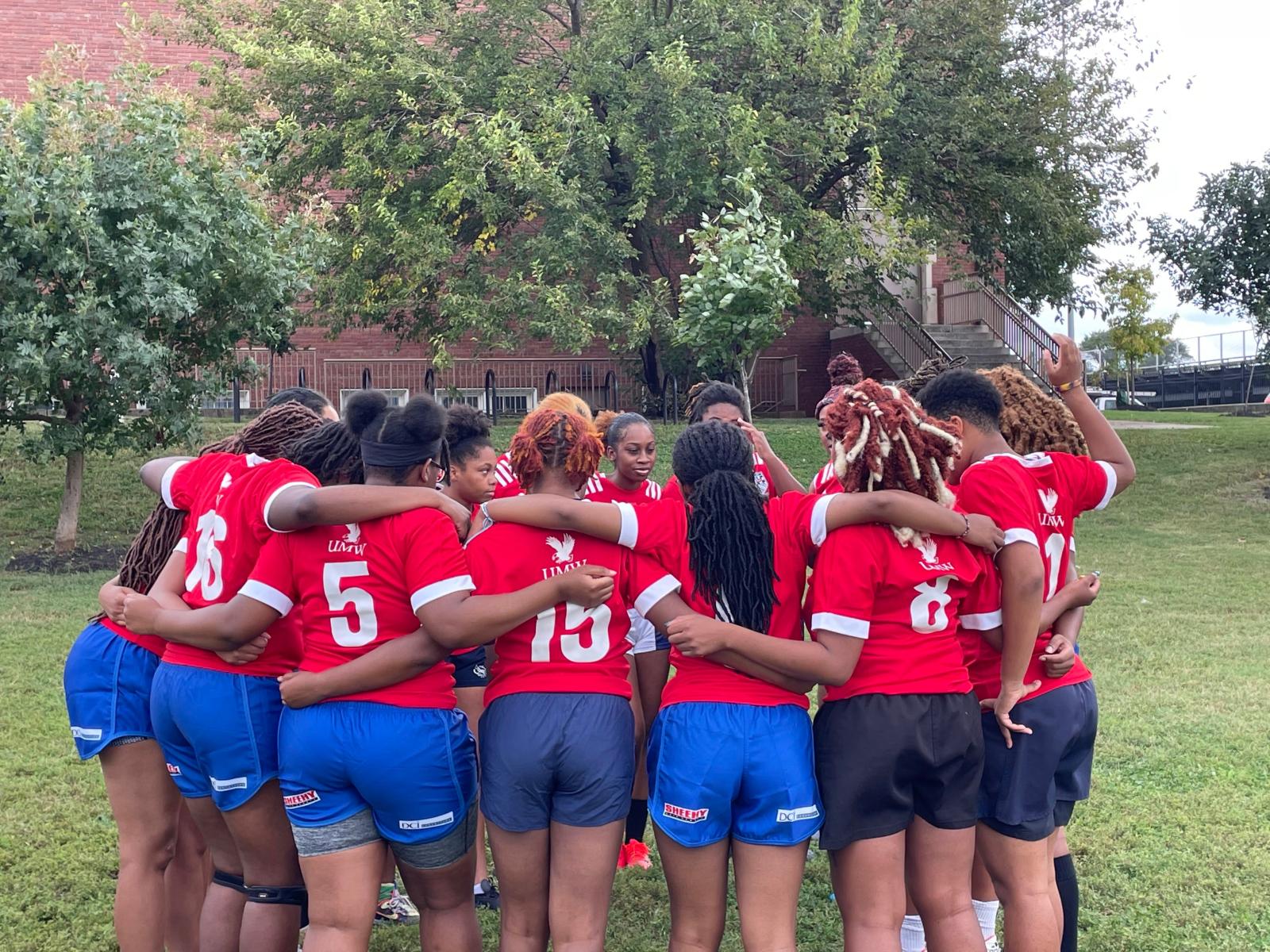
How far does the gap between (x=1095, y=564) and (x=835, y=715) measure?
11.3m

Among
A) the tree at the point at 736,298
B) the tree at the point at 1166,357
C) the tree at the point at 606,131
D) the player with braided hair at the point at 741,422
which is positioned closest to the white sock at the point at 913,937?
the player with braided hair at the point at 741,422

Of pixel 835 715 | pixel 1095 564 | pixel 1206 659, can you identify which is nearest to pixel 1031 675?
pixel 835 715

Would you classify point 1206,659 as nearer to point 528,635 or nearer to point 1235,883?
point 1235,883

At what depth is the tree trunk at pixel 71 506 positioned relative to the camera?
1458 cm

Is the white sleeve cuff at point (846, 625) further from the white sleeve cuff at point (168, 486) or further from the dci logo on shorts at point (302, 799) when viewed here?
the white sleeve cuff at point (168, 486)

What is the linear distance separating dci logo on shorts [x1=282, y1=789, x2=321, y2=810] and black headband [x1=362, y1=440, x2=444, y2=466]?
952 mm

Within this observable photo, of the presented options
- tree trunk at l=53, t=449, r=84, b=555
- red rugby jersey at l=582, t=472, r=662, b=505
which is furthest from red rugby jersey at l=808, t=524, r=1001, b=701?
tree trunk at l=53, t=449, r=84, b=555

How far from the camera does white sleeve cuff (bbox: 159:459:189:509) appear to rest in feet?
12.3

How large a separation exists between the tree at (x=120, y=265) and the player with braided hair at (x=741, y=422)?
9448 millimetres

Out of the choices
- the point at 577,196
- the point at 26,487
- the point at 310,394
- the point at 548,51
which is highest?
the point at 548,51

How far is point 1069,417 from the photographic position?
4.04m

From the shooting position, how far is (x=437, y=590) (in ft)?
10.6

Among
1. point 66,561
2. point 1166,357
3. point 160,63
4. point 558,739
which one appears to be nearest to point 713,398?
point 558,739

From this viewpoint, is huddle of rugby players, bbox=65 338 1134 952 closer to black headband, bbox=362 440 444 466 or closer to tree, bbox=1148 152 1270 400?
black headband, bbox=362 440 444 466
